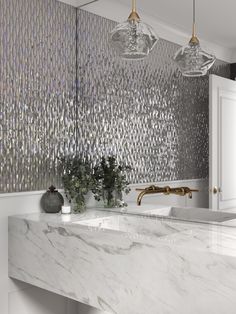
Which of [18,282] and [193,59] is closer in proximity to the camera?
[193,59]

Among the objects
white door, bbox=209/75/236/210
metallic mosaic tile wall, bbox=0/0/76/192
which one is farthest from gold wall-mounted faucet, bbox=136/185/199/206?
metallic mosaic tile wall, bbox=0/0/76/192

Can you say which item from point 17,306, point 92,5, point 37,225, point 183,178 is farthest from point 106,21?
point 17,306

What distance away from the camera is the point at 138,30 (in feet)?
6.27

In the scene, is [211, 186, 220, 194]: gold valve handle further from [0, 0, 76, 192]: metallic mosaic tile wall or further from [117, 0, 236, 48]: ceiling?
[0, 0, 76, 192]: metallic mosaic tile wall

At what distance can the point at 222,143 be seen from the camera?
1.79m

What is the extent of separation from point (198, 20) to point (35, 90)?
993 mm

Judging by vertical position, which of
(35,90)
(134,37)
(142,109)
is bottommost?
(142,109)

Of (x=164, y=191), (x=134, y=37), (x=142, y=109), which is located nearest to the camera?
(x=134, y=37)

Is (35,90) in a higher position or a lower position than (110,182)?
higher

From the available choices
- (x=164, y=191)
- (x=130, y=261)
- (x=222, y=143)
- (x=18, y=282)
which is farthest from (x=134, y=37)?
(x=18, y=282)

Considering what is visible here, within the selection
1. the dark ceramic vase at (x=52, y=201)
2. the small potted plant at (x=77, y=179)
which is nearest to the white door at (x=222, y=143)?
the small potted plant at (x=77, y=179)

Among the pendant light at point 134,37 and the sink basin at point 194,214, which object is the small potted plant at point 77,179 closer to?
the sink basin at point 194,214

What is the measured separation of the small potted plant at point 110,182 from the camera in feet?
7.33

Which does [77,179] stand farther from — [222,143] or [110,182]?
[222,143]
